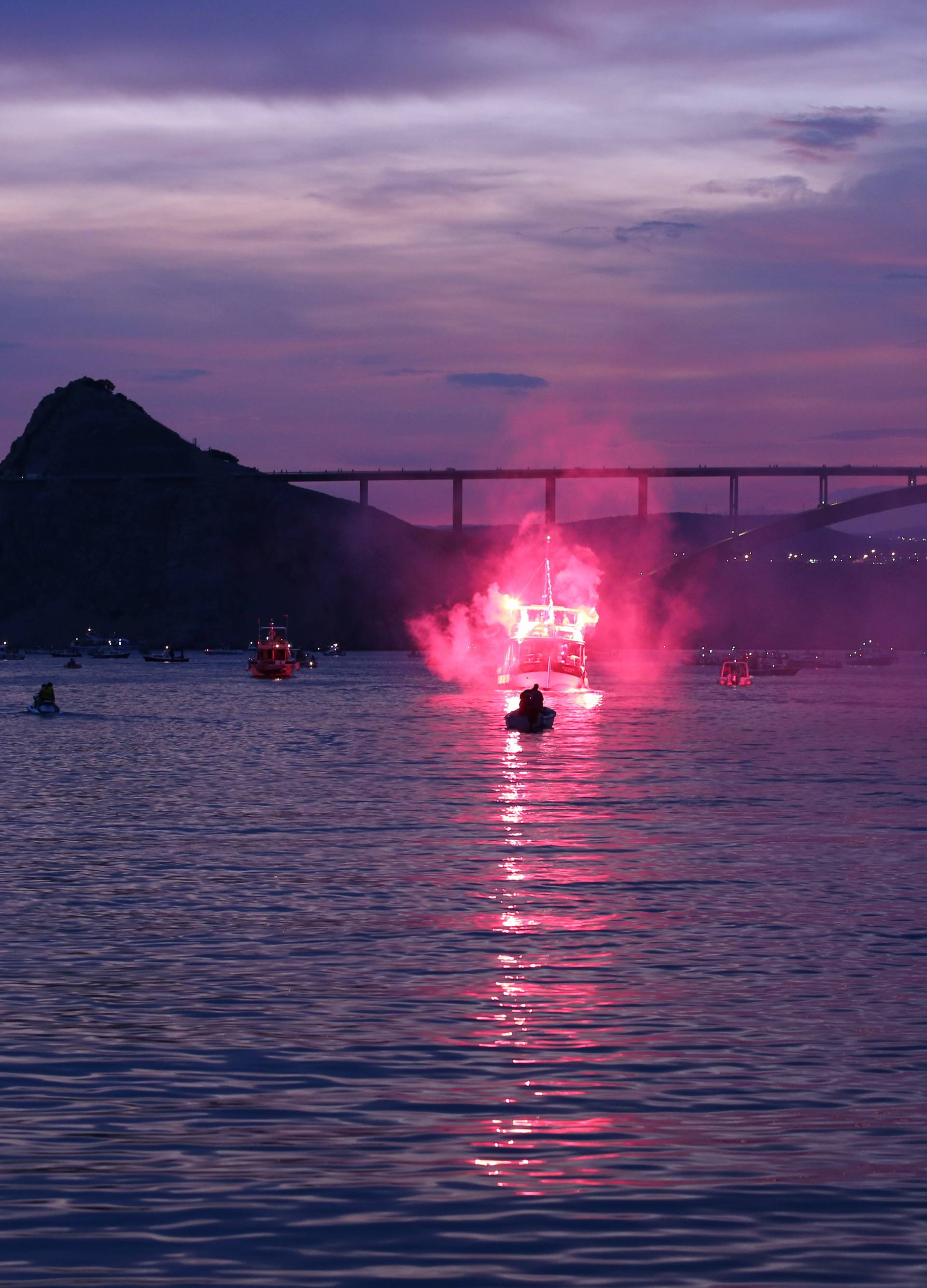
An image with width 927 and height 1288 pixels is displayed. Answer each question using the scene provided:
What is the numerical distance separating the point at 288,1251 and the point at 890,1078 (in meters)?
6.91

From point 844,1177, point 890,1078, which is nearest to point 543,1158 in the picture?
point 844,1177

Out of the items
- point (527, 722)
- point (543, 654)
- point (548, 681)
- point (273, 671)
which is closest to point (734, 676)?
point (548, 681)

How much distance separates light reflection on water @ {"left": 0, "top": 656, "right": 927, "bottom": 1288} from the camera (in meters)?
11.6

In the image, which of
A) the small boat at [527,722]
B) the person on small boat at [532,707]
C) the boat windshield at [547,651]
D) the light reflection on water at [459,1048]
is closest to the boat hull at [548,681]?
the boat windshield at [547,651]

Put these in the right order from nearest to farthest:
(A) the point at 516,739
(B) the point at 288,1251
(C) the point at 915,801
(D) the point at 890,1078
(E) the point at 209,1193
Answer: (B) the point at 288,1251, (E) the point at 209,1193, (D) the point at 890,1078, (C) the point at 915,801, (A) the point at 516,739

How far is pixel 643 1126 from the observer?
14.3 meters

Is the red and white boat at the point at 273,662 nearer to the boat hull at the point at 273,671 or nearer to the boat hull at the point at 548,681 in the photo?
the boat hull at the point at 273,671

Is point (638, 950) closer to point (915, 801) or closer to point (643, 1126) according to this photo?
point (643, 1126)

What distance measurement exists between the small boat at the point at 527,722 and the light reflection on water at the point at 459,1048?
4332cm

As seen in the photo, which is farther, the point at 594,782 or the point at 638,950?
the point at 594,782

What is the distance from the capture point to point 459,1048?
683 inches

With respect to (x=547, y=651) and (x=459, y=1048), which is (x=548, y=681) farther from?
(x=459, y=1048)

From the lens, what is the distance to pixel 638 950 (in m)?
23.6

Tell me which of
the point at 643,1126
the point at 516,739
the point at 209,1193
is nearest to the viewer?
the point at 209,1193
